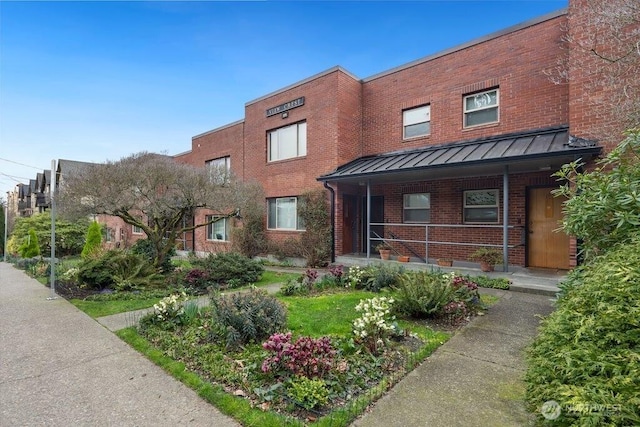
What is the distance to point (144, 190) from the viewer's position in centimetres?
817

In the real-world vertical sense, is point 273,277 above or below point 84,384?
below

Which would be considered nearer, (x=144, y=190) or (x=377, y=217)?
(x=144, y=190)

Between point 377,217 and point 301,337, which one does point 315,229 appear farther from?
point 301,337

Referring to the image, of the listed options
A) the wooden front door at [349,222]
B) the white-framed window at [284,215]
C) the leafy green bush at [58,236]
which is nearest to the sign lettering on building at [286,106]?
the white-framed window at [284,215]

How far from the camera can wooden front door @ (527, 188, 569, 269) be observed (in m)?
8.90

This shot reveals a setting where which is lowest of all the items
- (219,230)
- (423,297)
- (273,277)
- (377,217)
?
(273,277)

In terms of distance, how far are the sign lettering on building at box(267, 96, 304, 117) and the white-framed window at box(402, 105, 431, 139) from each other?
4533 mm

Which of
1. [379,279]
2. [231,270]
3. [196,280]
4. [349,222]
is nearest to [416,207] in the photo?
[349,222]

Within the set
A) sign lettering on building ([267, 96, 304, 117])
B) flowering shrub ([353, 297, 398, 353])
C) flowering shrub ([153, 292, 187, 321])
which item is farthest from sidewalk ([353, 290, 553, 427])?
sign lettering on building ([267, 96, 304, 117])

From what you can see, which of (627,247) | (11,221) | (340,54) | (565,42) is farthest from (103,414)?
(11,221)

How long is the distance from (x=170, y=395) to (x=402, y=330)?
300 cm

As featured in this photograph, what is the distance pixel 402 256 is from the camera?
36.0 feet

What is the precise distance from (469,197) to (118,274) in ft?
35.8

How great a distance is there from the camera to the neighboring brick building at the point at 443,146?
8852 mm
